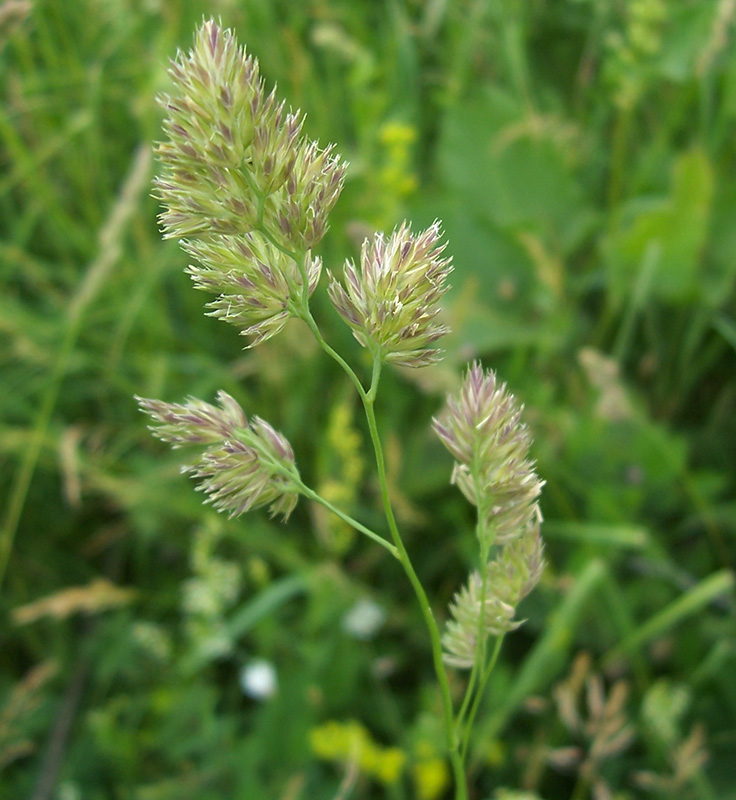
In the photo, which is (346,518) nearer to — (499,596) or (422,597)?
(422,597)

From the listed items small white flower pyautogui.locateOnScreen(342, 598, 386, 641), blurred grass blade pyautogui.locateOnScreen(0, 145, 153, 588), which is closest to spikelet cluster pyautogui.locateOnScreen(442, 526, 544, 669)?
small white flower pyautogui.locateOnScreen(342, 598, 386, 641)

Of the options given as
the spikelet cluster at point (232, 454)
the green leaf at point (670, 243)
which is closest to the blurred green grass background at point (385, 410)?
the green leaf at point (670, 243)

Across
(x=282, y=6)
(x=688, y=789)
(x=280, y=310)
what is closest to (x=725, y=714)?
(x=688, y=789)

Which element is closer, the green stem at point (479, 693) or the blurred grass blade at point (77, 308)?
the green stem at point (479, 693)

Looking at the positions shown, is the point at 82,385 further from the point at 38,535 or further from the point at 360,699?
the point at 360,699

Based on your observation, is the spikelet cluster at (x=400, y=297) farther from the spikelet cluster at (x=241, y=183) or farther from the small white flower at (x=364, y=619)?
the small white flower at (x=364, y=619)

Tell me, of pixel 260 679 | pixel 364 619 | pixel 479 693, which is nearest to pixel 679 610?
pixel 364 619

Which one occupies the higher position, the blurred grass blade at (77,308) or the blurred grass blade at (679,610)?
the blurred grass blade at (77,308)

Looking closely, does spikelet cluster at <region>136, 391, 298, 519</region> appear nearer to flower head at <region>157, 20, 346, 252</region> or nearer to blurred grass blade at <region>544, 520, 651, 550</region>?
flower head at <region>157, 20, 346, 252</region>
